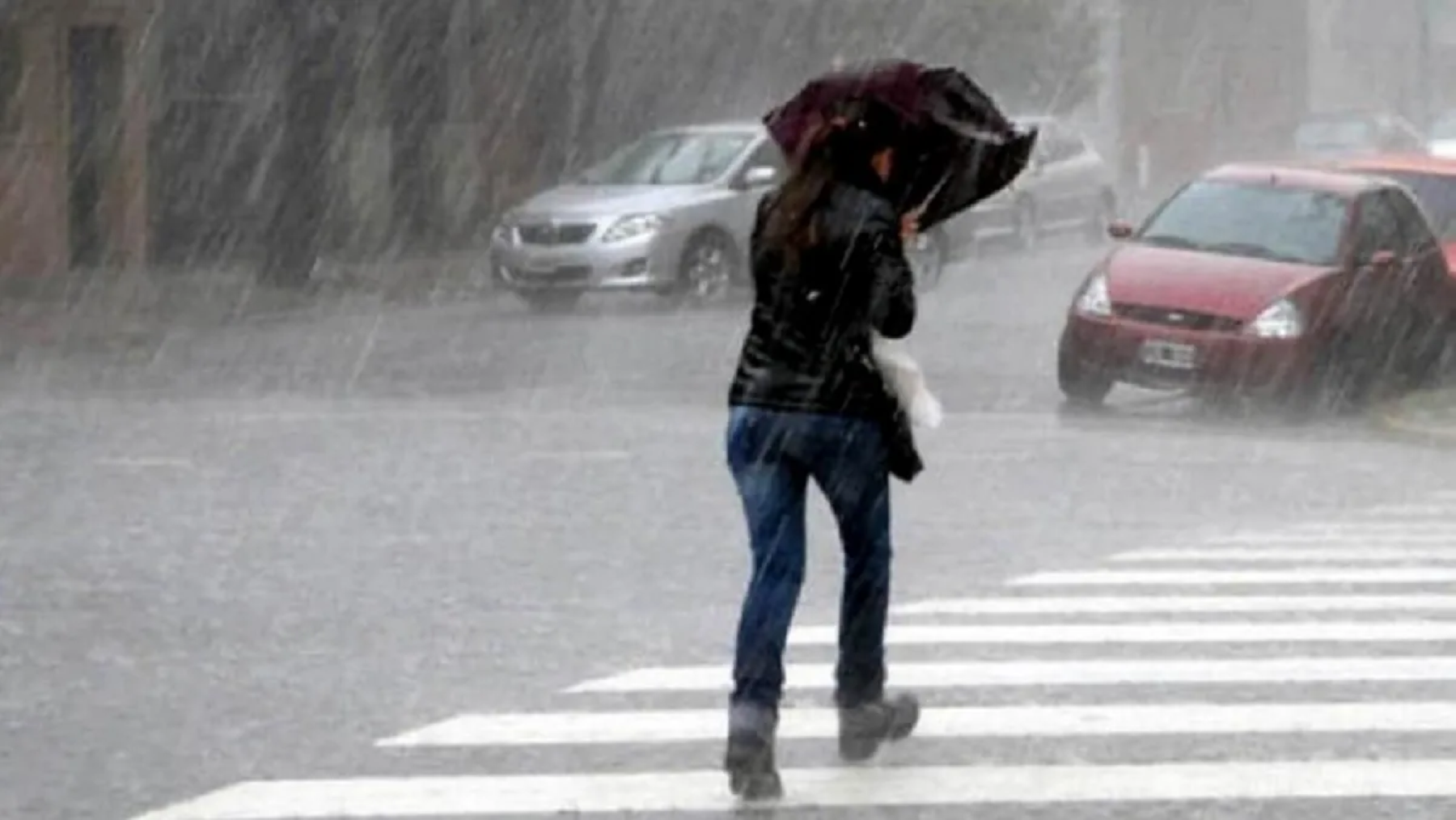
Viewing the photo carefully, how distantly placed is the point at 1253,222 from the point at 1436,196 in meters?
4.19

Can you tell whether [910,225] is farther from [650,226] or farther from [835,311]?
[650,226]

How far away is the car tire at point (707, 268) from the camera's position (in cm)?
2911

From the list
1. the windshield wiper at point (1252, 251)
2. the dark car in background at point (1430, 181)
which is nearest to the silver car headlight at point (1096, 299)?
the windshield wiper at point (1252, 251)

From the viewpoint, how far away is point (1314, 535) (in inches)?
549

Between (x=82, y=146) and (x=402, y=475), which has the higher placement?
(x=402, y=475)

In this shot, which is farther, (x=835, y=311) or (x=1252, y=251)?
(x=1252, y=251)

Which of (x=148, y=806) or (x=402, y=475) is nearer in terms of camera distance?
(x=148, y=806)

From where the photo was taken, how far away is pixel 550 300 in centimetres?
2931

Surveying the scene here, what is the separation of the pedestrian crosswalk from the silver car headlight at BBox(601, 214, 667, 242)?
640 inches

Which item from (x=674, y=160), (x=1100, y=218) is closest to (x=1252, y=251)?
(x=674, y=160)

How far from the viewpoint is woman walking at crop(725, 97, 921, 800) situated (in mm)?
7770

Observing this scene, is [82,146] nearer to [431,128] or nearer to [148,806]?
[431,128]

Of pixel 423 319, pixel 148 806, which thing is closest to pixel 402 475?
pixel 148 806

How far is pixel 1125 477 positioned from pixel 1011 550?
3.17m
